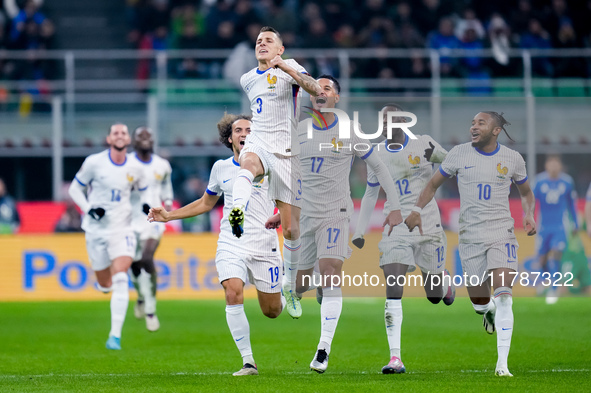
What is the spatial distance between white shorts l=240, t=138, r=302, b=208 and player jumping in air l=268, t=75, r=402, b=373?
16.9 inches

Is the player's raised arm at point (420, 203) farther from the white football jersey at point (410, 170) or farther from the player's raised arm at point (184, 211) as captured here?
the player's raised arm at point (184, 211)

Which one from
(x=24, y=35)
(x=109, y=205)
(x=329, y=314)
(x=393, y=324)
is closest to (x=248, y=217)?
(x=329, y=314)

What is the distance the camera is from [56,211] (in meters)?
18.0

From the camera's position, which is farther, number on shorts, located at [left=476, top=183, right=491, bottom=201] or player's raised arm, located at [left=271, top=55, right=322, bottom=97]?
number on shorts, located at [left=476, top=183, right=491, bottom=201]

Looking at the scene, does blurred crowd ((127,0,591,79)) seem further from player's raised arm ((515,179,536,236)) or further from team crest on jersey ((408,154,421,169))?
player's raised arm ((515,179,536,236))

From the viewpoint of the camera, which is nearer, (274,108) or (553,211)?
(274,108)

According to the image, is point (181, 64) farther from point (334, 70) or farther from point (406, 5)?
point (406, 5)

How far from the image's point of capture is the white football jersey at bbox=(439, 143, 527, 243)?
8359 millimetres

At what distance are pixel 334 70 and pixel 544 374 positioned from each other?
1204 cm

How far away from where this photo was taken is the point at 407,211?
29.1 feet

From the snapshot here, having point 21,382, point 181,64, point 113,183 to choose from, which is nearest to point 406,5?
point 181,64

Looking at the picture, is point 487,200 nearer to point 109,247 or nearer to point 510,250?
point 510,250

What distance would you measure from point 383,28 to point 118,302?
12.3 meters

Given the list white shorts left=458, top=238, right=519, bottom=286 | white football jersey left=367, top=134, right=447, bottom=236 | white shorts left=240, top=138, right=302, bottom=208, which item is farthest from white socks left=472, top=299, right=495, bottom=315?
white shorts left=240, top=138, right=302, bottom=208
